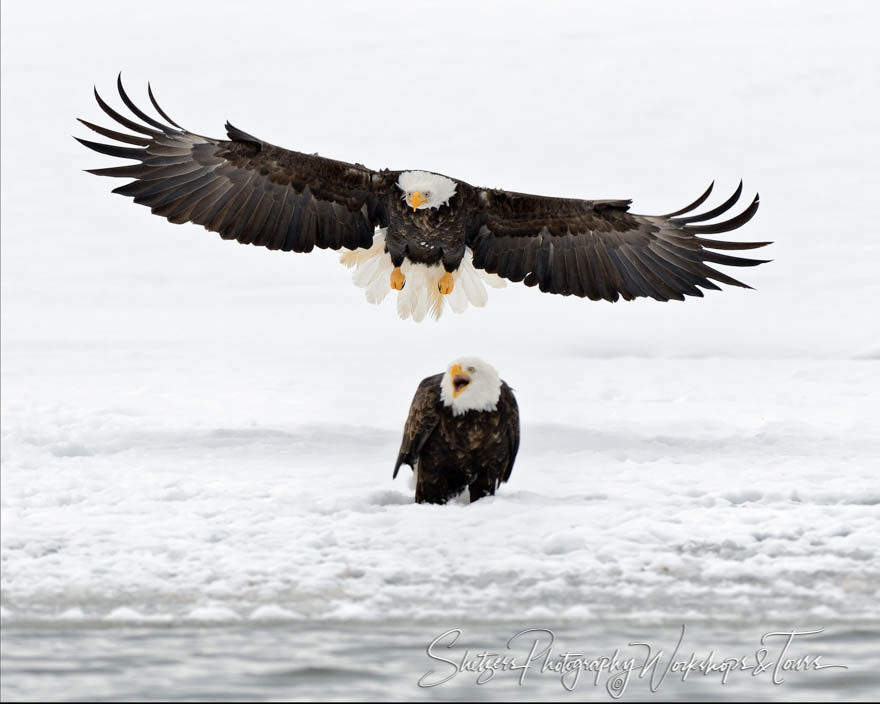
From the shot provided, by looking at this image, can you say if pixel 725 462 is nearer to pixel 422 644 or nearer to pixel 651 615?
pixel 651 615

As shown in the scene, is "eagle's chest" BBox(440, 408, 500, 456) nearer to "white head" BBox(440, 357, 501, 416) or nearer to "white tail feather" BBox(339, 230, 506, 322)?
"white head" BBox(440, 357, 501, 416)

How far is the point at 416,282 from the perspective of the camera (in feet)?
25.1

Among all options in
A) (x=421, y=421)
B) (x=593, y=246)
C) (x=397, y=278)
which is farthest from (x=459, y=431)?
(x=593, y=246)

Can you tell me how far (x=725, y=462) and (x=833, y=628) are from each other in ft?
8.61

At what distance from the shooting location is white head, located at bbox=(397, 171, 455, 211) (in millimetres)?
7068

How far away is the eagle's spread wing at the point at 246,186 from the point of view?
7.08m

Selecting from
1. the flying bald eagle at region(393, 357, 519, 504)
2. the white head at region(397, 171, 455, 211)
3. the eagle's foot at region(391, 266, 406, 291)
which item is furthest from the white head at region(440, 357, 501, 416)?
the eagle's foot at region(391, 266, 406, 291)

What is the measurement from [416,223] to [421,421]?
155 cm

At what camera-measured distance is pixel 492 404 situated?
5965 mm

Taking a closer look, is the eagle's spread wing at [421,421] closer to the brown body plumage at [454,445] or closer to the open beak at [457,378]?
the brown body plumage at [454,445]

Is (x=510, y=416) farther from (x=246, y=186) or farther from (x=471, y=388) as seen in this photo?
(x=246, y=186)

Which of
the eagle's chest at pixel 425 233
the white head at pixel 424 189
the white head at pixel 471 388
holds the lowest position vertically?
the white head at pixel 471 388

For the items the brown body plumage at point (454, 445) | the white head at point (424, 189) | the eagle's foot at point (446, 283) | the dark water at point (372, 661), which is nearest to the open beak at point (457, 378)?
the brown body plumage at point (454, 445)

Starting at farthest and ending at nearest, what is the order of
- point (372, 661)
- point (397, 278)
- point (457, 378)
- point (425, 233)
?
1. point (397, 278)
2. point (425, 233)
3. point (457, 378)
4. point (372, 661)
